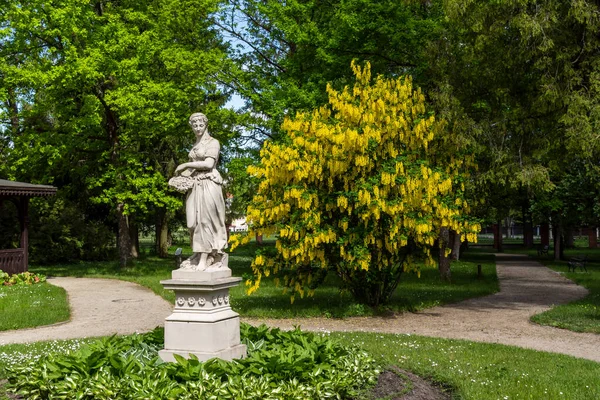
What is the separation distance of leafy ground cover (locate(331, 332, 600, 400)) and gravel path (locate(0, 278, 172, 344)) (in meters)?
5.36

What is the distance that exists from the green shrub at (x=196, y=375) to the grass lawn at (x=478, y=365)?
2.68ft

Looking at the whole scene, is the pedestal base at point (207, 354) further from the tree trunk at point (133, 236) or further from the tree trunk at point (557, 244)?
the tree trunk at point (557, 244)

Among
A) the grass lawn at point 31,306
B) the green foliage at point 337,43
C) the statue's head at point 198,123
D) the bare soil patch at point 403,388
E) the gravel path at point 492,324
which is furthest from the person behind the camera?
the green foliage at point 337,43

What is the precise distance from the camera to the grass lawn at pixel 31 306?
1424 centimetres

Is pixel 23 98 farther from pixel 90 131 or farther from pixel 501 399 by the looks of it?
pixel 501 399

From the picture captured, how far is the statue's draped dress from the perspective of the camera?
8.09 meters

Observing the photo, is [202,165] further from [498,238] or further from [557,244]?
[498,238]

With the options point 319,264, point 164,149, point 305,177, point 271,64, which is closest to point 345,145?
point 305,177

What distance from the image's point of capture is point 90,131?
27.6 m

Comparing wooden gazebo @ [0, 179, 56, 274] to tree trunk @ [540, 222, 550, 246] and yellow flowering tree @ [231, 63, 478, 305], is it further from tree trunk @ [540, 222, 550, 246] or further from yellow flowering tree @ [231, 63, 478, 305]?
tree trunk @ [540, 222, 550, 246]

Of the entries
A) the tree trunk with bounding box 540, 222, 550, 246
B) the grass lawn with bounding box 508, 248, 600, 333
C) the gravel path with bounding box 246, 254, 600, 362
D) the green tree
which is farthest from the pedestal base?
the tree trunk with bounding box 540, 222, 550, 246

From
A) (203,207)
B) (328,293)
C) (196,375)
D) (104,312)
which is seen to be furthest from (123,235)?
(196,375)

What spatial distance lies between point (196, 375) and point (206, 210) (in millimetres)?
2165

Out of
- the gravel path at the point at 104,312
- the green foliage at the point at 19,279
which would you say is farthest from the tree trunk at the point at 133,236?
the gravel path at the point at 104,312
